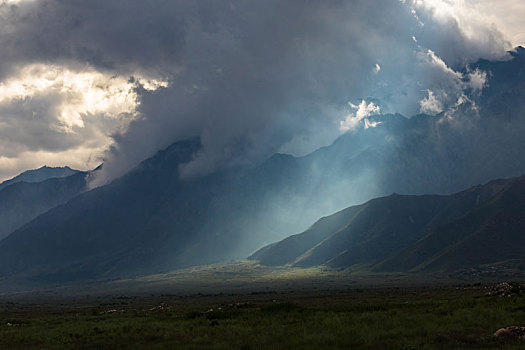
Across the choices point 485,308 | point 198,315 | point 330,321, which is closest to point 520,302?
point 485,308

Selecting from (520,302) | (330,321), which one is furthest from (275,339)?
(520,302)

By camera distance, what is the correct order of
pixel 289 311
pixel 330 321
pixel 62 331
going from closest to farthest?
pixel 330 321, pixel 62 331, pixel 289 311

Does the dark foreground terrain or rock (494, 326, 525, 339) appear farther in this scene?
the dark foreground terrain

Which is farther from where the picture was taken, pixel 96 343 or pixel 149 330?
pixel 149 330

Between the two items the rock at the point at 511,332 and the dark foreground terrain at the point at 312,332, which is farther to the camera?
the dark foreground terrain at the point at 312,332

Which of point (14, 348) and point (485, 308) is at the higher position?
point (14, 348)

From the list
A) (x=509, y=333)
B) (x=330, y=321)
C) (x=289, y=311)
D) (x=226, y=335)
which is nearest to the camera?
(x=509, y=333)

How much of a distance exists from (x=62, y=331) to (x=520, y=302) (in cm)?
4628

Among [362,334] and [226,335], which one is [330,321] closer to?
[362,334]

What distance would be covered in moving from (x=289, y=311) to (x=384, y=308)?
1069 centimetres

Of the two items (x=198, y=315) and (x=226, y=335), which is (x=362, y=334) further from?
(x=198, y=315)

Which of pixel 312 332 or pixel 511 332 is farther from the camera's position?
pixel 312 332

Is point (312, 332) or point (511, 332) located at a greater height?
point (312, 332)

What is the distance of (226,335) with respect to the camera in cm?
4016
